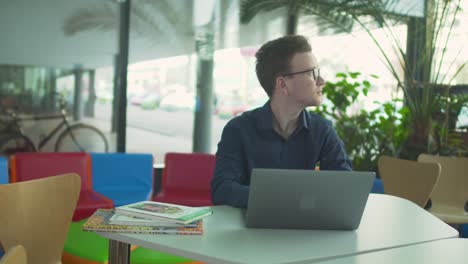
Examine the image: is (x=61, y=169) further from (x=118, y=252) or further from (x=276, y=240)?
(x=276, y=240)

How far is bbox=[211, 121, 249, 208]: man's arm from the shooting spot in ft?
7.25

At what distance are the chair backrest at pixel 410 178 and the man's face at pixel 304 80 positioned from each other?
159 centimetres

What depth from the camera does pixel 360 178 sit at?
5.81ft

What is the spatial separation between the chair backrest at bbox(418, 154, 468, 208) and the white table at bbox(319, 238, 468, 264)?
96.6 inches

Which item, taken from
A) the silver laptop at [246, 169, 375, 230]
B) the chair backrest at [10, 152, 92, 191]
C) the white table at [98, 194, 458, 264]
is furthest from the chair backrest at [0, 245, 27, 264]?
the chair backrest at [10, 152, 92, 191]

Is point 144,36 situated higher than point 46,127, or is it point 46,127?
point 144,36

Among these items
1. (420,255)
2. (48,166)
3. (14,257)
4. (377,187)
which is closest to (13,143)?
(48,166)

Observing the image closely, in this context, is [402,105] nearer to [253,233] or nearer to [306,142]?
[306,142]

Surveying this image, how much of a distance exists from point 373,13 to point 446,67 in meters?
0.87

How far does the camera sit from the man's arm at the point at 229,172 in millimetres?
2211

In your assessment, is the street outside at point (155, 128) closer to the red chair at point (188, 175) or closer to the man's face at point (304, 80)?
the red chair at point (188, 175)

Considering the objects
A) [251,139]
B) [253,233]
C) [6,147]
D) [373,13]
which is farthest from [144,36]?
[253,233]

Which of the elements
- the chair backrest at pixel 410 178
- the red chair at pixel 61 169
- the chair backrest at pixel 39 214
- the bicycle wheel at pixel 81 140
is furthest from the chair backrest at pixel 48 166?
the chair backrest at pixel 410 178

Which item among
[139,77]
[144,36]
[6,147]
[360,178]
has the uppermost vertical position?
[144,36]
